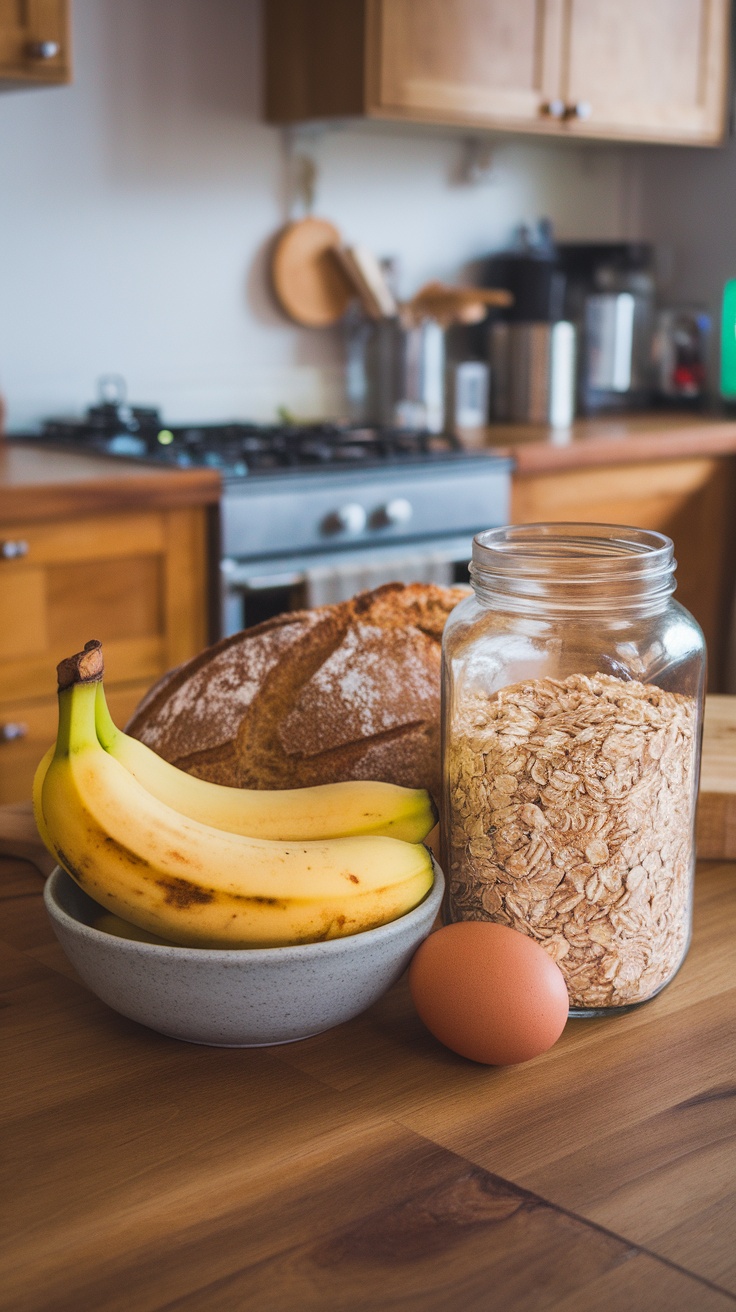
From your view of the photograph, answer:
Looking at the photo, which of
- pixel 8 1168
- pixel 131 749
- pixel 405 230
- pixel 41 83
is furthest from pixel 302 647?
pixel 405 230

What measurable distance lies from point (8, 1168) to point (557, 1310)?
0.24 metres

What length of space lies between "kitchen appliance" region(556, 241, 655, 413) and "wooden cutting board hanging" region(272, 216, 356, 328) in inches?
27.8

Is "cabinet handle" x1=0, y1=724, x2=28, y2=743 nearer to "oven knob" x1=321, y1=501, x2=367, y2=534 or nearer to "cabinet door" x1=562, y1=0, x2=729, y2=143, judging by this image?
"oven knob" x1=321, y1=501, x2=367, y2=534

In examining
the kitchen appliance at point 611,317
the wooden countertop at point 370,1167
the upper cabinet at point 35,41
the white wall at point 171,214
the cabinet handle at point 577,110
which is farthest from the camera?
the kitchen appliance at point 611,317

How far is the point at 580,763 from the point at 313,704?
27 centimetres

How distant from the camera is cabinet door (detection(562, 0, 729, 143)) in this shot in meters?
2.87

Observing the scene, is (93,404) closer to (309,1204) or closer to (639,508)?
(639,508)

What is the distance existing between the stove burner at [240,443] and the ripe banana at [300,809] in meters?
1.42

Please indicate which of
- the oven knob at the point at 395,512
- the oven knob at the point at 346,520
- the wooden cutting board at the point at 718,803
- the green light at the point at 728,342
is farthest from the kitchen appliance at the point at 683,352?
the wooden cutting board at the point at 718,803

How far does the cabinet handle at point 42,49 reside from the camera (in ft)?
6.80

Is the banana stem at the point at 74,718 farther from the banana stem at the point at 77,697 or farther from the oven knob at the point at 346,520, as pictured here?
the oven knob at the point at 346,520

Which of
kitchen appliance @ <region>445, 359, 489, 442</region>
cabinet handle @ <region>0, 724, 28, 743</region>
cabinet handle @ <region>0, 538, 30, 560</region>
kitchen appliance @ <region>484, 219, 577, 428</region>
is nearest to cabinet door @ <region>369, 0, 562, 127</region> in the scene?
kitchen appliance @ <region>484, 219, 577, 428</region>

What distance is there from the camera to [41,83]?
216 centimetres

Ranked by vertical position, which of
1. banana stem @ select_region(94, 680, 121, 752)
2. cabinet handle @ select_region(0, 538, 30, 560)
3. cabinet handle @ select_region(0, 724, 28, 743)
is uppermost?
banana stem @ select_region(94, 680, 121, 752)
